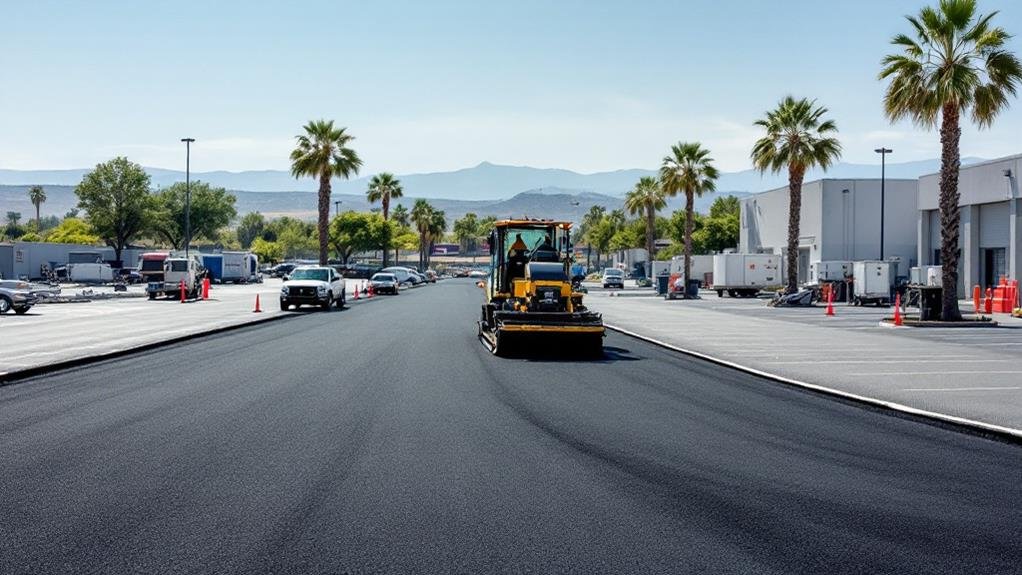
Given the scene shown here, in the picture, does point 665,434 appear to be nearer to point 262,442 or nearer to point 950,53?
point 262,442

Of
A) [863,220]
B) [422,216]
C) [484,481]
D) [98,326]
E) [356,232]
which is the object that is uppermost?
[422,216]

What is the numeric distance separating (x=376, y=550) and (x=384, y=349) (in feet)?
51.6

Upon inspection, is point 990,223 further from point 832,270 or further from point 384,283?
point 384,283

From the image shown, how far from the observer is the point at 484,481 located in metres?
8.73

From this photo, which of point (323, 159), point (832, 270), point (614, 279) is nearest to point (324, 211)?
point (323, 159)

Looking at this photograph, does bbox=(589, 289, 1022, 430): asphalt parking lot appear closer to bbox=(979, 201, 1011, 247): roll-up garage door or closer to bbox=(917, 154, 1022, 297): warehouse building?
bbox=(917, 154, 1022, 297): warehouse building

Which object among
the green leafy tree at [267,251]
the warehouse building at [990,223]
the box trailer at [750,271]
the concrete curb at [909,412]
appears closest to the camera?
the concrete curb at [909,412]

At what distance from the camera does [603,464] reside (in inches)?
374

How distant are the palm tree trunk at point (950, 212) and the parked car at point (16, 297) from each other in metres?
32.9

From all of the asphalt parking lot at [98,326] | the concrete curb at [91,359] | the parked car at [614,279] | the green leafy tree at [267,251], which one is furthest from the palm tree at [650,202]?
the green leafy tree at [267,251]

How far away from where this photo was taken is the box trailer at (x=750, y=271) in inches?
2414

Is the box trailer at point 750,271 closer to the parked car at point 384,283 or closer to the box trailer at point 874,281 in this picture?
the box trailer at point 874,281

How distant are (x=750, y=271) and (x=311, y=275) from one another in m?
30.2

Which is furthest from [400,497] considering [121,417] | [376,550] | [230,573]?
[121,417]
